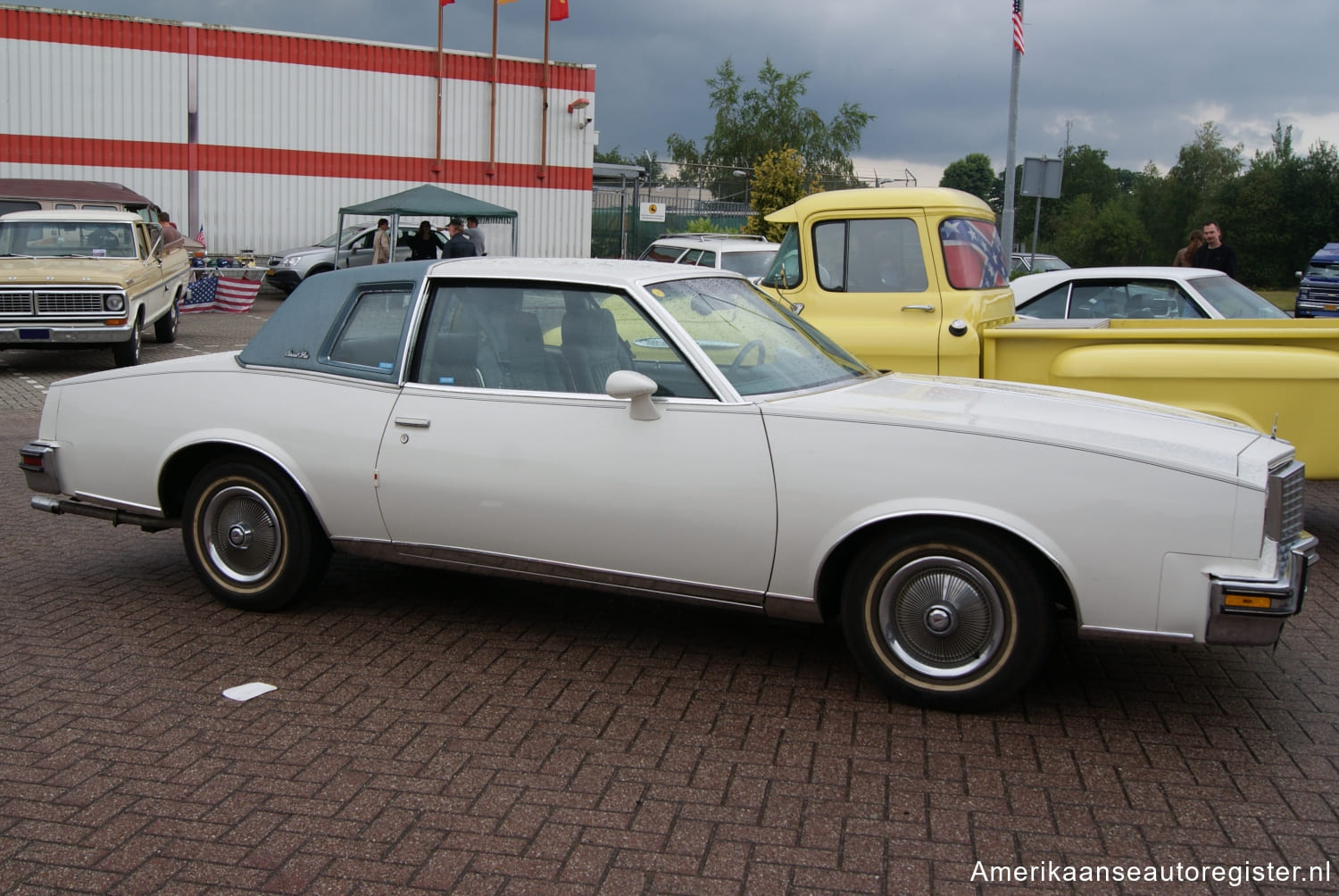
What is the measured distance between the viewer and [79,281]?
13.8 m

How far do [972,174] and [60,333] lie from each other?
128m

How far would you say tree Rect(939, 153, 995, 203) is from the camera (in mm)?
126794

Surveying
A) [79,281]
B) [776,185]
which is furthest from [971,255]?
[776,185]

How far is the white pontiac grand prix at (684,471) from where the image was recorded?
12.9ft

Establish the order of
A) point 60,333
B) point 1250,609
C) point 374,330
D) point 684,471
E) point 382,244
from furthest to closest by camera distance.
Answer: point 382,244
point 60,333
point 374,330
point 684,471
point 1250,609

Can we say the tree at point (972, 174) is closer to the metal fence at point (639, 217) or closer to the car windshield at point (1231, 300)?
the metal fence at point (639, 217)

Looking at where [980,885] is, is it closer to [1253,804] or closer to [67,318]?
[1253,804]

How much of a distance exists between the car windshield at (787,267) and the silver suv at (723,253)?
Answer: 8.77 metres

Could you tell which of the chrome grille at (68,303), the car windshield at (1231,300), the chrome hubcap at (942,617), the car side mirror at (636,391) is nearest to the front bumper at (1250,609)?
the chrome hubcap at (942,617)

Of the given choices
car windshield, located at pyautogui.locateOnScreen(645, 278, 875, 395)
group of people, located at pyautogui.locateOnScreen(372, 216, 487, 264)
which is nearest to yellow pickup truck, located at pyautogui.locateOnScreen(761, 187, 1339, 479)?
car windshield, located at pyautogui.locateOnScreen(645, 278, 875, 395)

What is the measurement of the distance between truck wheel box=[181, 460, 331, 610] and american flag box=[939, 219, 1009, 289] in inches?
173

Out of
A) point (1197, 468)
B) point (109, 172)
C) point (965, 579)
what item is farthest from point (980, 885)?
point (109, 172)

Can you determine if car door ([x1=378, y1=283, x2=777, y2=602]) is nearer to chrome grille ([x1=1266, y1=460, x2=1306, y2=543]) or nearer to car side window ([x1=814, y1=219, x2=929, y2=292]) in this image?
chrome grille ([x1=1266, y1=460, x2=1306, y2=543])

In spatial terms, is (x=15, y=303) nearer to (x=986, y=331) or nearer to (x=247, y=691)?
(x=247, y=691)
